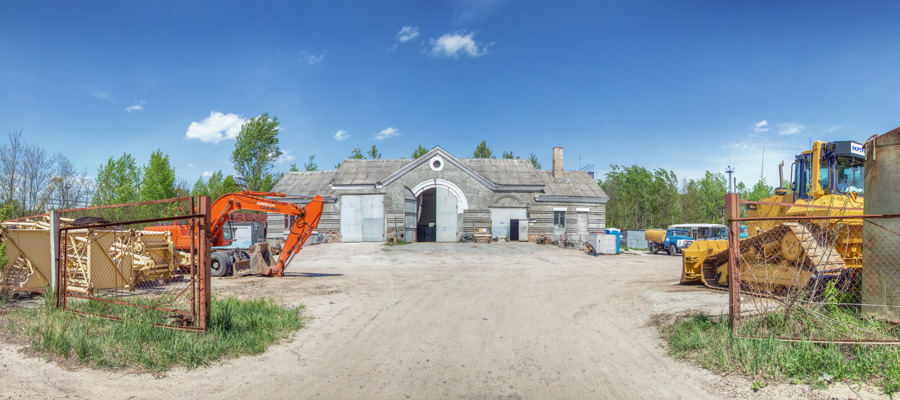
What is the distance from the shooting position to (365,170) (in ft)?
115

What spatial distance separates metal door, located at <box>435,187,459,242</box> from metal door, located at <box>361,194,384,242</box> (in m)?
3.73

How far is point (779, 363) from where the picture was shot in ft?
19.1

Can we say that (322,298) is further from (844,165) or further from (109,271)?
(844,165)

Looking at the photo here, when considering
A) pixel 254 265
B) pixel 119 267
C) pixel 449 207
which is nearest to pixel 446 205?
pixel 449 207

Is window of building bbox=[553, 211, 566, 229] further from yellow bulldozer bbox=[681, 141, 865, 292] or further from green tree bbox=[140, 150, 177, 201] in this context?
green tree bbox=[140, 150, 177, 201]

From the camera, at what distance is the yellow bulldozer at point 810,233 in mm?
8992

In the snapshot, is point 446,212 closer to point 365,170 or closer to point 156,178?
point 365,170

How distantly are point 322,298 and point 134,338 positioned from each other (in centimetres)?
525

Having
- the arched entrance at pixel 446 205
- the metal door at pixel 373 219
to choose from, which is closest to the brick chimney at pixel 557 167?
the arched entrance at pixel 446 205

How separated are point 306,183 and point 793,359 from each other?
34.8 m

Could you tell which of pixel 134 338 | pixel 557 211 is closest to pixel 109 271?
pixel 134 338

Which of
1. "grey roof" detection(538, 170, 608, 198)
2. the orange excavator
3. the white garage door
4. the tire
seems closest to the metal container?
the orange excavator

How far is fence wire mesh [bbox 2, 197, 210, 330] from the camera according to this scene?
23.6 ft

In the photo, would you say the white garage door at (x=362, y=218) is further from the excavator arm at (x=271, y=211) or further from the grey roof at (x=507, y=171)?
the excavator arm at (x=271, y=211)
